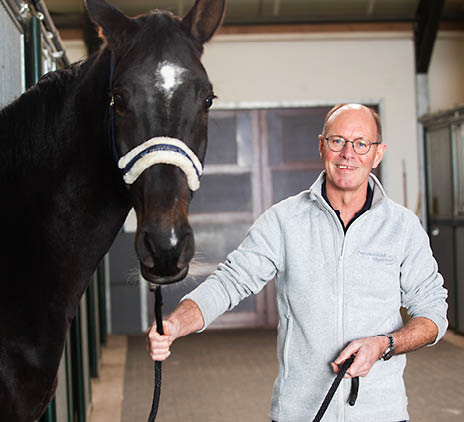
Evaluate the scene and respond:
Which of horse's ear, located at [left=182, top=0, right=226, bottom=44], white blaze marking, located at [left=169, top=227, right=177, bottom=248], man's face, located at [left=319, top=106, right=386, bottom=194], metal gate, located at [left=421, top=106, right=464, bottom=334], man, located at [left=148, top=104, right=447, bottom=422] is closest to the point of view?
white blaze marking, located at [left=169, top=227, right=177, bottom=248]

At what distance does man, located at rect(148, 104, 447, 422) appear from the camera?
1.61m

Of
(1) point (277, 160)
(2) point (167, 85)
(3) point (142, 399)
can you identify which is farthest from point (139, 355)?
(2) point (167, 85)

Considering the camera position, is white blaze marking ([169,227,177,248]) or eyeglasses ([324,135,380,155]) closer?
white blaze marking ([169,227,177,248])

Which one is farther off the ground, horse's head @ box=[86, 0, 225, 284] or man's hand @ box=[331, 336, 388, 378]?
horse's head @ box=[86, 0, 225, 284]

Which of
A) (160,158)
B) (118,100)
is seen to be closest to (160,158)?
(160,158)

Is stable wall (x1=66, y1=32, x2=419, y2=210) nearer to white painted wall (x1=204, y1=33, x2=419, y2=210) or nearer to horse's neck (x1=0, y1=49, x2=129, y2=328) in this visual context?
white painted wall (x1=204, y1=33, x2=419, y2=210)

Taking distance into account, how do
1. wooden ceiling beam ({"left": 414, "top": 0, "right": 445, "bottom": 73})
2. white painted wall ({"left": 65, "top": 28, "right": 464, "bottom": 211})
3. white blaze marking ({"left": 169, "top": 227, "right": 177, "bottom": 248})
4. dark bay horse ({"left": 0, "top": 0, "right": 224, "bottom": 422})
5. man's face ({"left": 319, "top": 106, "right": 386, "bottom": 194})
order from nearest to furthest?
white blaze marking ({"left": 169, "top": 227, "right": 177, "bottom": 248}) → dark bay horse ({"left": 0, "top": 0, "right": 224, "bottom": 422}) → man's face ({"left": 319, "top": 106, "right": 386, "bottom": 194}) → wooden ceiling beam ({"left": 414, "top": 0, "right": 445, "bottom": 73}) → white painted wall ({"left": 65, "top": 28, "right": 464, "bottom": 211})

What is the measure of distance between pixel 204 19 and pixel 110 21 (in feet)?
0.77

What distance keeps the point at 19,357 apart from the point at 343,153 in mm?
1022

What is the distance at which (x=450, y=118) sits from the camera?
5.93m

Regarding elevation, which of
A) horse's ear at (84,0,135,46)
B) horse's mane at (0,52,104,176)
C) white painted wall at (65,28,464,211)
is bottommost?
horse's mane at (0,52,104,176)

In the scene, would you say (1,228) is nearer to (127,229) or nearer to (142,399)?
(142,399)

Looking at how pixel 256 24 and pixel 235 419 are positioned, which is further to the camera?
pixel 256 24

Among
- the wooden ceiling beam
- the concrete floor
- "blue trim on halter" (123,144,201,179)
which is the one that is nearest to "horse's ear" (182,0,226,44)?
"blue trim on halter" (123,144,201,179)
